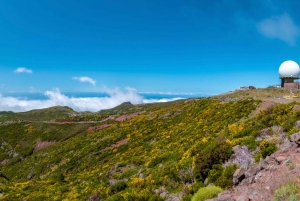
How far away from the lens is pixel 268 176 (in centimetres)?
801

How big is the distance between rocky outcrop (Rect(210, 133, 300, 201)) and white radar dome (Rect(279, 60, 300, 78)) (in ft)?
194

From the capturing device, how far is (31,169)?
37281 mm

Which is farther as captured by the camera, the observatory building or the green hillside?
the observatory building

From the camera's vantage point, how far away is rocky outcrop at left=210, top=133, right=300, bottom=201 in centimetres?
702

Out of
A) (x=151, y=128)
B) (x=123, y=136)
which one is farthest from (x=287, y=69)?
(x=123, y=136)

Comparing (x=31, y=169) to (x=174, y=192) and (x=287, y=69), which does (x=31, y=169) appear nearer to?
(x=174, y=192)

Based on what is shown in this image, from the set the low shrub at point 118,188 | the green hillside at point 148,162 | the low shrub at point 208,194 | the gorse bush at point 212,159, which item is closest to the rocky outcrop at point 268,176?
the low shrub at point 208,194

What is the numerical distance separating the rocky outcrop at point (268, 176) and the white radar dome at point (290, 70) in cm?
5925

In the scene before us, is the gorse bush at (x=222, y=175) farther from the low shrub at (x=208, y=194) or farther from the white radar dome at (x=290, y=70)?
the white radar dome at (x=290, y=70)

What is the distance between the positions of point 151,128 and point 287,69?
154ft

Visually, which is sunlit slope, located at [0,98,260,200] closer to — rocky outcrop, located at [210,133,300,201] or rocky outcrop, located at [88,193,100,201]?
rocky outcrop, located at [88,193,100,201]

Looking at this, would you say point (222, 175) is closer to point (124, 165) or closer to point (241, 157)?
point (241, 157)

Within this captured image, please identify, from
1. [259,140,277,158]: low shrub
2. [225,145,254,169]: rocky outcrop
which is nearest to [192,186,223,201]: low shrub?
[225,145,254,169]: rocky outcrop

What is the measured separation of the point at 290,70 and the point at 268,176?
62.4 meters
